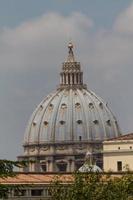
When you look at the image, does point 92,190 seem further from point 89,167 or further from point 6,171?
point 6,171

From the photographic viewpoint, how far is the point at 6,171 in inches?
988

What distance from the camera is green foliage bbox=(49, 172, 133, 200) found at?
5328 cm

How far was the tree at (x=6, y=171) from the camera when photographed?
2480cm

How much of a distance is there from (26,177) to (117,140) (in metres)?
35.0

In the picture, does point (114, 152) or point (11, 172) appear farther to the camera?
point (114, 152)

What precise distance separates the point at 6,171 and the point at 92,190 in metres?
29.3

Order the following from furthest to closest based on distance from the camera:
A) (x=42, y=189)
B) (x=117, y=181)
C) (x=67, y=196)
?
(x=42, y=189) → (x=117, y=181) → (x=67, y=196)

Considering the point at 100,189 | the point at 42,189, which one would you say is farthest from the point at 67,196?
the point at 42,189

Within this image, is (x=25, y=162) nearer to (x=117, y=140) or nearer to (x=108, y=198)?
(x=108, y=198)

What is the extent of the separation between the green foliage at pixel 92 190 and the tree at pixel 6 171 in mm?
27292

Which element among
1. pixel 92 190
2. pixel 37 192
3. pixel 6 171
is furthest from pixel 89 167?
pixel 37 192

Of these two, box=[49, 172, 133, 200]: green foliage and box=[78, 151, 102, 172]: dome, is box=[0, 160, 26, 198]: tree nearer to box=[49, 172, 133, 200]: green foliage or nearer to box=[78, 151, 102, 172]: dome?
box=[49, 172, 133, 200]: green foliage

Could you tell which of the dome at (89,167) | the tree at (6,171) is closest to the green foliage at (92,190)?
the dome at (89,167)

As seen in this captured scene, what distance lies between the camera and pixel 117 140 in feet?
A: 427
